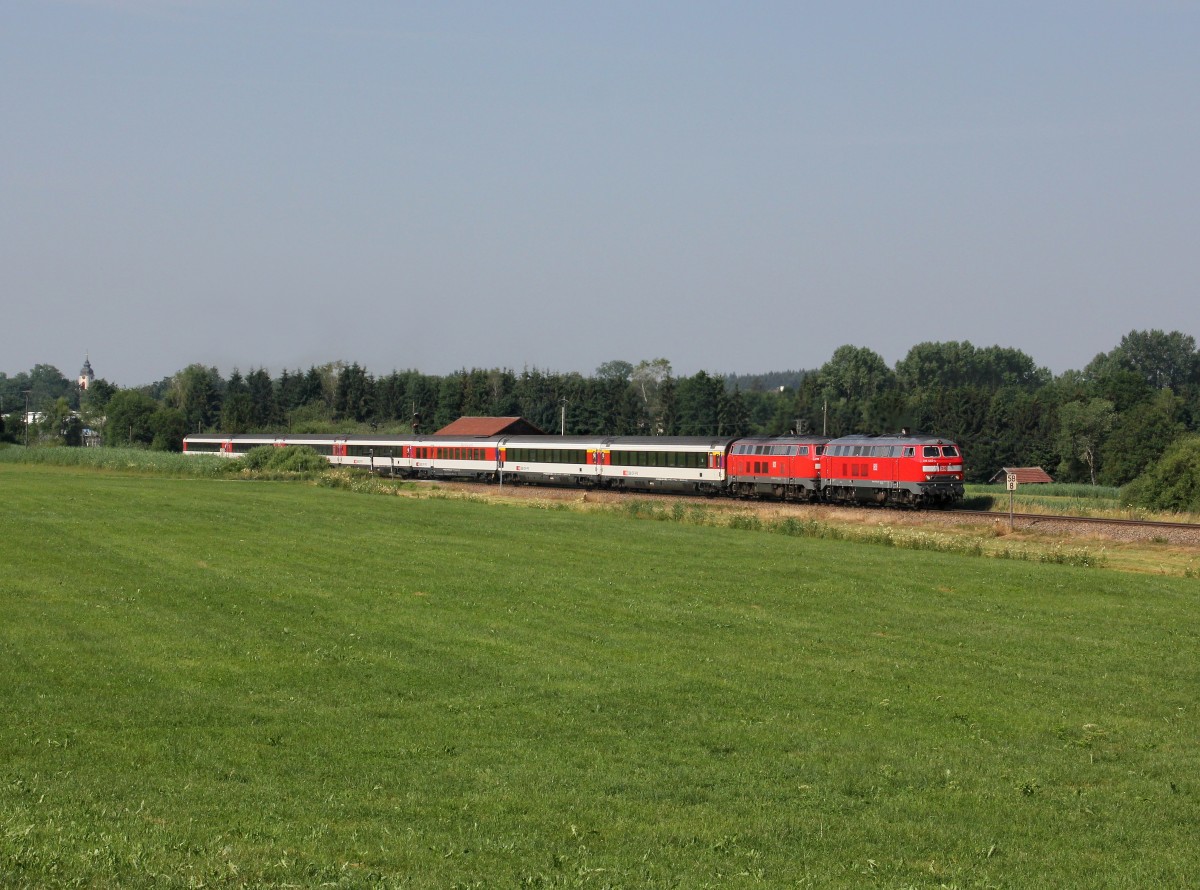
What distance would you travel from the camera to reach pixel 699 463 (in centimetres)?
6681

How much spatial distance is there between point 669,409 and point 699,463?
9345 centimetres

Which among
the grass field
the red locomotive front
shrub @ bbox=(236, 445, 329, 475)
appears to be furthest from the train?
the grass field

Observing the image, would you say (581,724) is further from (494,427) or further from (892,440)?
(494,427)

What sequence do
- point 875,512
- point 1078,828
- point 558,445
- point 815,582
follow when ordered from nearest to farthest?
point 1078,828 → point 815,582 → point 875,512 → point 558,445

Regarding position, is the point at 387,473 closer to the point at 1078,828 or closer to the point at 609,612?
the point at 609,612

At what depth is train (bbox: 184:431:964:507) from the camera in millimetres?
54562

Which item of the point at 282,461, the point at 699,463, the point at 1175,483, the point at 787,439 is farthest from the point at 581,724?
the point at 282,461

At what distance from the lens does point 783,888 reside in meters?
9.73

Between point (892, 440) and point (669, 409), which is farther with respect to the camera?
point (669, 409)

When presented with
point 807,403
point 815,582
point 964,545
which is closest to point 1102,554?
point 964,545

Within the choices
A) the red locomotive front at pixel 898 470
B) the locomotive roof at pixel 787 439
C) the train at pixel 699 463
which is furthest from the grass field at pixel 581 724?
the locomotive roof at pixel 787 439

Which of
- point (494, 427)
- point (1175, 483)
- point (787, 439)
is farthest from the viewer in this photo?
point (494, 427)

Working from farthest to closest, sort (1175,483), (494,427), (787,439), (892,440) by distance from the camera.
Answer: (494,427) < (787,439) < (1175,483) < (892,440)

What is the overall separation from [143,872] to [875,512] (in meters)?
46.3
